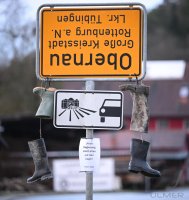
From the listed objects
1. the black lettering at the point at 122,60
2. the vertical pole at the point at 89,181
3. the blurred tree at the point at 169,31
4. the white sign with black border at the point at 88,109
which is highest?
the blurred tree at the point at 169,31

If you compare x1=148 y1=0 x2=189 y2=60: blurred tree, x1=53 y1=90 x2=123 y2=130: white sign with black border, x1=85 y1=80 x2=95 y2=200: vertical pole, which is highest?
x1=148 y1=0 x2=189 y2=60: blurred tree

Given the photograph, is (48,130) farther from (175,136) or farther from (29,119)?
(175,136)

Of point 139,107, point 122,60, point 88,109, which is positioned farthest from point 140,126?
point 122,60

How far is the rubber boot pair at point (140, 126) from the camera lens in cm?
510

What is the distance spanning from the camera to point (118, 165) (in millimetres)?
24812

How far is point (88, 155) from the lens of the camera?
16.8 feet

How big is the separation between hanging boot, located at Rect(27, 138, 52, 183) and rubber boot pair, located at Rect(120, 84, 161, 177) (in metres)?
0.65

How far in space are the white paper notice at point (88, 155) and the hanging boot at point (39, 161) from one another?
30cm

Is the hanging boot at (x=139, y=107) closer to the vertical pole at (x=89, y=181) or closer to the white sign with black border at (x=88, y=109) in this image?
the white sign with black border at (x=88, y=109)

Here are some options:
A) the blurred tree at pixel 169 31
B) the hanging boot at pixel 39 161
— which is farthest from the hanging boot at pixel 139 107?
the blurred tree at pixel 169 31

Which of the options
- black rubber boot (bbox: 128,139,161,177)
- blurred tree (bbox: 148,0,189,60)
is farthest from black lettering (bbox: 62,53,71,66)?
blurred tree (bbox: 148,0,189,60)

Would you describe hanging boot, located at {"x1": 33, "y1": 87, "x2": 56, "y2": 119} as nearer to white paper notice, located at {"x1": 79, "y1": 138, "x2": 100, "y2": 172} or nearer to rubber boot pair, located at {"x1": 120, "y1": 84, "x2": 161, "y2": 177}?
white paper notice, located at {"x1": 79, "y1": 138, "x2": 100, "y2": 172}

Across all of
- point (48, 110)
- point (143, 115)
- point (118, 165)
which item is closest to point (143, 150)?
point (143, 115)

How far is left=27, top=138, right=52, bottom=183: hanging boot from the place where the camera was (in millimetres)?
5246
